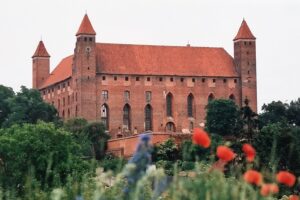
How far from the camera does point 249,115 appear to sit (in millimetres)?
51656

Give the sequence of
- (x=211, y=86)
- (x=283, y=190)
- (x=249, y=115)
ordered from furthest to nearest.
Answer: (x=211, y=86)
(x=249, y=115)
(x=283, y=190)

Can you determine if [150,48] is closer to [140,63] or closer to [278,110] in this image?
[140,63]

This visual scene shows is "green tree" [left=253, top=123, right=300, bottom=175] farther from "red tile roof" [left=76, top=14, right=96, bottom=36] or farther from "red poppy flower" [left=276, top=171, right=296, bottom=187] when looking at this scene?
"red tile roof" [left=76, top=14, right=96, bottom=36]

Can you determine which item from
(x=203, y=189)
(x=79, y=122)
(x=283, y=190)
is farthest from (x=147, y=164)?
(x=79, y=122)

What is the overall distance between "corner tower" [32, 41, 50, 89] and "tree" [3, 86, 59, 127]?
1211cm

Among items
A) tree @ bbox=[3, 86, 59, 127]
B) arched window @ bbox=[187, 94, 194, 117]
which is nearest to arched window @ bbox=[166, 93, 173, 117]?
arched window @ bbox=[187, 94, 194, 117]

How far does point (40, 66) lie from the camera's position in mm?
102750

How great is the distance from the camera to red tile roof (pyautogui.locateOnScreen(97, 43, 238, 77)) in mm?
94125

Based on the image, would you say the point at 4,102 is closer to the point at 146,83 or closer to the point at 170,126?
the point at 146,83

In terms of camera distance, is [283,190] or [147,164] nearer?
[147,164]

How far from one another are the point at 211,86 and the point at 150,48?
305 inches

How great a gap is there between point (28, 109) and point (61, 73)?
12.5 m

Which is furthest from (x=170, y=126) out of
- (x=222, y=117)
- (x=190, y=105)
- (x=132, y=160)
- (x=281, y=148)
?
(x=132, y=160)

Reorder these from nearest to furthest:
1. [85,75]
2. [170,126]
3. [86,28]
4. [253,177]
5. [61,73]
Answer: [253,177], [85,75], [170,126], [86,28], [61,73]
